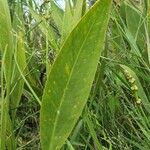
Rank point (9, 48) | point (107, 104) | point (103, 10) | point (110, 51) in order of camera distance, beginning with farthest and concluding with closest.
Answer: point (110, 51)
point (107, 104)
point (9, 48)
point (103, 10)

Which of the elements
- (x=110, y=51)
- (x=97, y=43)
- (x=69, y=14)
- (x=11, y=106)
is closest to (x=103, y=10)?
(x=97, y=43)

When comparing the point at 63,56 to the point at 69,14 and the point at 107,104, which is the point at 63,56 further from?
the point at 107,104

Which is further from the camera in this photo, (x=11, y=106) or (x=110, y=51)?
(x=110, y=51)

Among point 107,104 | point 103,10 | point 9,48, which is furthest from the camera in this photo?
point 107,104

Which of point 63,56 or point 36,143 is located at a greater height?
point 63,56
